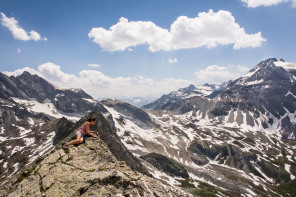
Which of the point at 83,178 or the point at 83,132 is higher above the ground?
the point at 83,132

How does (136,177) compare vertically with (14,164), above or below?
above

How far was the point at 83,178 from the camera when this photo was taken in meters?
14.0

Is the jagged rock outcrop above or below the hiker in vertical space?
below

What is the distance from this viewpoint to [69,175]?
14.2 m

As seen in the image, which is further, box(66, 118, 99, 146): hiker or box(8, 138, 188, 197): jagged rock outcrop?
box(66, 118, 99, 146): hiker

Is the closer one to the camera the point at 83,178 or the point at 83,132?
the point at 83,178

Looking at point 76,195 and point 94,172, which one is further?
point 94,172

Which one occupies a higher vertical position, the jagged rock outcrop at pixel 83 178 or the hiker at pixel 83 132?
the hiker at pixel 83 132

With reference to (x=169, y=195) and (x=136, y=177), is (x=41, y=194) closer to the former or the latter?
(x=136, y=177)

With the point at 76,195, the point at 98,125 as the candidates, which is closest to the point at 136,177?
the point at 76,195

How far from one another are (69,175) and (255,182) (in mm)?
209421

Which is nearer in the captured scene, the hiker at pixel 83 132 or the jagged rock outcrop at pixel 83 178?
the jagged rock outcrop at pixel 83 178

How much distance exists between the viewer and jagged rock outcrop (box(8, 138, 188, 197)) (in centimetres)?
1305

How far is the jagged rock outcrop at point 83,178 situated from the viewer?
13.1 metres
